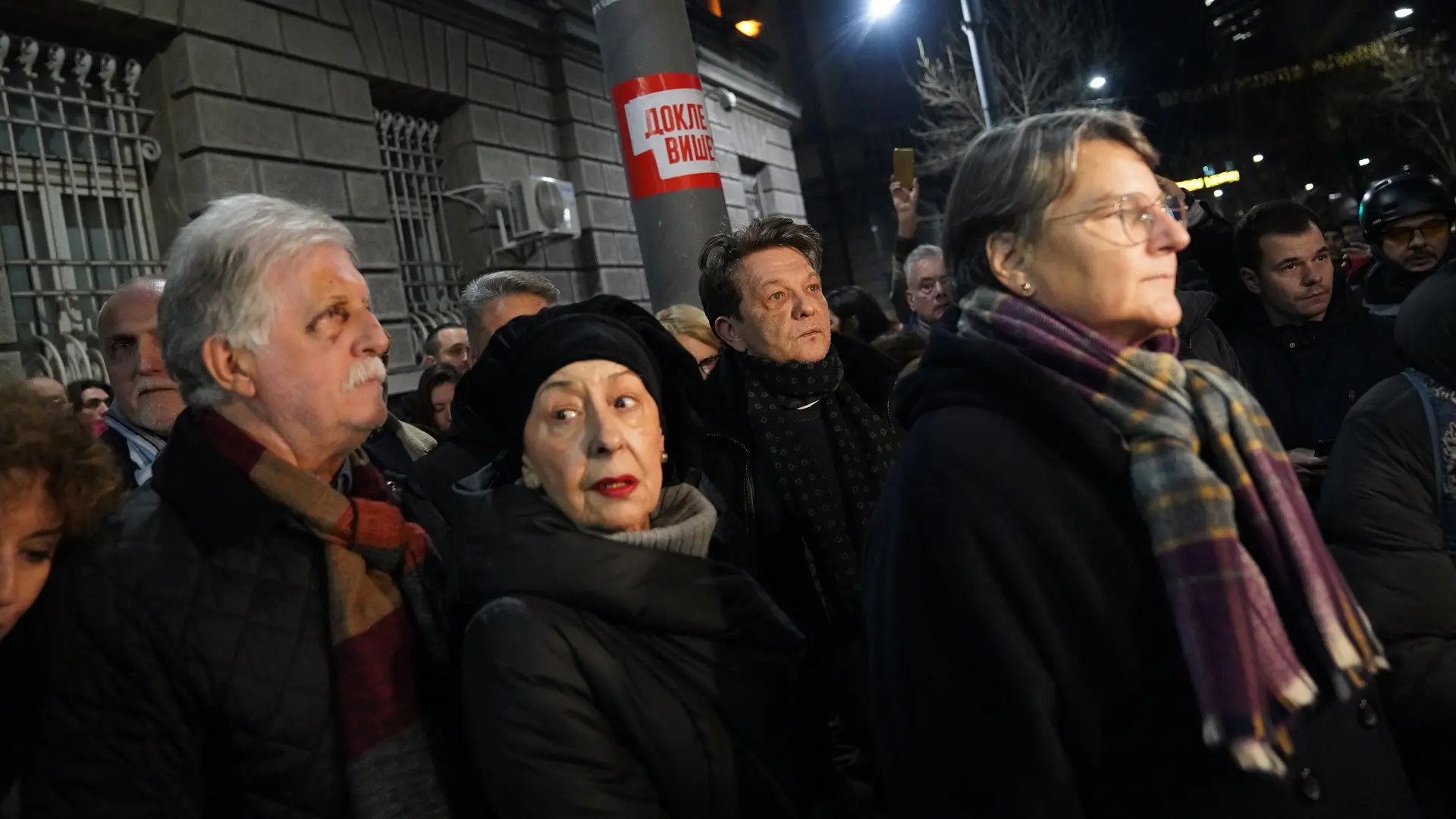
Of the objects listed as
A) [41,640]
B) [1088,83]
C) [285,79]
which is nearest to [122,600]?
[41,640]

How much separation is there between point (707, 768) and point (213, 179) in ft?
19.7

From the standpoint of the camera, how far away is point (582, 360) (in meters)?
1.98

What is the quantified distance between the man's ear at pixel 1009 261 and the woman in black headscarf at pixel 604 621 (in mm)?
786

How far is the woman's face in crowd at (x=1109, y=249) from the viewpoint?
1.52 meters

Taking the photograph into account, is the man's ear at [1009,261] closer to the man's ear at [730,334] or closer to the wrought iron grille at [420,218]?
the man's ear at [730,334]

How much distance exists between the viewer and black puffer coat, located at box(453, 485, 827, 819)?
163 centimetres

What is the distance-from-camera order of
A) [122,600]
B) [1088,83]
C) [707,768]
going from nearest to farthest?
[122,600] → [707,768] → [1088,83]

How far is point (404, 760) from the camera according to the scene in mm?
1745

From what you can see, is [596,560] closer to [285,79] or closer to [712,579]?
[712,579]

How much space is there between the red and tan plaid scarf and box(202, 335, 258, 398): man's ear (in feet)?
0.24

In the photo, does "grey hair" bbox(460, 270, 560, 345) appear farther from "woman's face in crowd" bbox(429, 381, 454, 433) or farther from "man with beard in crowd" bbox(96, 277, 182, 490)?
"man with beard in crowd" bbox(96, 277, 182, 490)

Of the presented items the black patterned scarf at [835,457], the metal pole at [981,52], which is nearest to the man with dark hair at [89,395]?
the black patterned scarf at [835,457]

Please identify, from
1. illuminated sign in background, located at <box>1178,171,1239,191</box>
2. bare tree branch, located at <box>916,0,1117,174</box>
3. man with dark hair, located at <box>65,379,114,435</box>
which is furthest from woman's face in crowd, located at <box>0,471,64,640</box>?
illuminated sign in background, located at <box>1178,171,1239,191</box>

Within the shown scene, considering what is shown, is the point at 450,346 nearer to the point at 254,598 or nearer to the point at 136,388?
the point at 136,388
